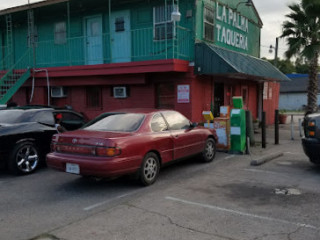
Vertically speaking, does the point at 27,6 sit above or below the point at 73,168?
above

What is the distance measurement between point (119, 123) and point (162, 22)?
6909 millimetres

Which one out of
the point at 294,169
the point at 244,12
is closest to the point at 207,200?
the point at 294,169

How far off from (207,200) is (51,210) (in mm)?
2428

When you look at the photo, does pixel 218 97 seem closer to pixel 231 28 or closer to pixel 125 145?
pixel 231 28

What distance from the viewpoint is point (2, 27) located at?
54.7 feet

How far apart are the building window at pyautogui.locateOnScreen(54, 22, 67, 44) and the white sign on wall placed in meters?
6.42

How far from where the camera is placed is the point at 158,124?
6629 mm

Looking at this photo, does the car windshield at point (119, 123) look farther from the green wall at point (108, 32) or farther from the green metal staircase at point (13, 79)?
the green metal staircase at point (13, 79)

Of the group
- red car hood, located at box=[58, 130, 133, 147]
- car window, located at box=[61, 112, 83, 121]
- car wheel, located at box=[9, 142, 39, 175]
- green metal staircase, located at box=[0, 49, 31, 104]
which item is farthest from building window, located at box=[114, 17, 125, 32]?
red car hood, located at box=[58, 130, 133, 147]

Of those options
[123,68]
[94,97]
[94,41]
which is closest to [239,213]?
[123,68]

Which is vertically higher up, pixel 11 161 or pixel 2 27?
pixel 2 27

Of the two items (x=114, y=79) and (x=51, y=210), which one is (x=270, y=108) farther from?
(x=51, y=210)

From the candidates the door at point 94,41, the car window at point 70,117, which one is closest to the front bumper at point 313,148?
the car window at point 70,117

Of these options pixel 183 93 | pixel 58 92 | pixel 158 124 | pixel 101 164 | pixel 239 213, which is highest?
pixel 58 92
